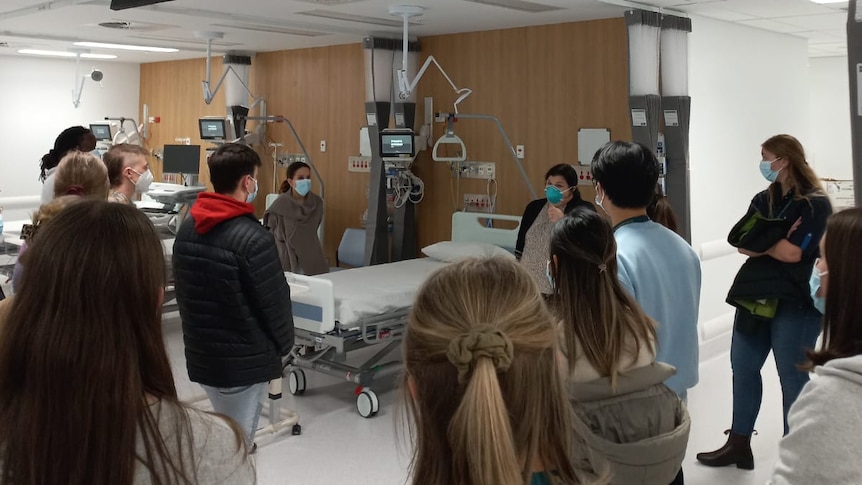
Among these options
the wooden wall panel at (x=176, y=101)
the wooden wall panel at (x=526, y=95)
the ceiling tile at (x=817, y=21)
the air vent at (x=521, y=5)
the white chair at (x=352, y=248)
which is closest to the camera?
the air vent at (x=521, y=5)

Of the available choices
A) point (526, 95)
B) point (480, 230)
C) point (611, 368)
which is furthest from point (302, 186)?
point (611, 368)

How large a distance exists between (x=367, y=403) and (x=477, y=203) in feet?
9.04

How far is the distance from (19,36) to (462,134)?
460 centimetres

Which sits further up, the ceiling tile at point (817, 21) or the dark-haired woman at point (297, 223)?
the ceiling tile at point (817, 21)

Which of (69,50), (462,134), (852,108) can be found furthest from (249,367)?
(69,50)

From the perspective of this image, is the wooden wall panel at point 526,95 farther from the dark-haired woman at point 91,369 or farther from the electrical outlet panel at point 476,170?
the dark-haired woman at point 91,369

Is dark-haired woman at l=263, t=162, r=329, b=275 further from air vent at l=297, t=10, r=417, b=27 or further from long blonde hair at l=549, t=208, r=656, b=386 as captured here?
long blonde hair at l=549, t=208, r=656, b=386

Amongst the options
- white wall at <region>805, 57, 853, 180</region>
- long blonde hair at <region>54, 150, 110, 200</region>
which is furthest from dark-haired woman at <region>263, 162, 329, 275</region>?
white wall at <region>805, 57, 853, 180</region>

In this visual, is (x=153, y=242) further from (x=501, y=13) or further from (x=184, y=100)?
(x=184, y=100)

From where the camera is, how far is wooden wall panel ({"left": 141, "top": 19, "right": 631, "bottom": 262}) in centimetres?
626

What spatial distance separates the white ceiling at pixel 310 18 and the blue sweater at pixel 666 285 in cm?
296

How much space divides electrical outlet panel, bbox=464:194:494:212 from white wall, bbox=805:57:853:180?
5.29 meters

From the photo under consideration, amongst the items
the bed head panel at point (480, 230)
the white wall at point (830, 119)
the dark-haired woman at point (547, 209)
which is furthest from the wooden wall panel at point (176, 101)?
the white wall at point (830, 119)

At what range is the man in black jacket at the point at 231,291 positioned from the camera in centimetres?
305
